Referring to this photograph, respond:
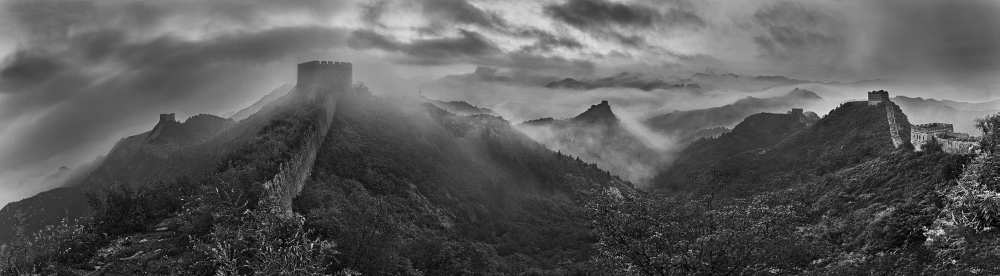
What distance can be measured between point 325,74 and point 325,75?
1.19 ft

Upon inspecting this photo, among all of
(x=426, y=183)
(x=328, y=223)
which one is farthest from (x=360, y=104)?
(x=328, y=223)

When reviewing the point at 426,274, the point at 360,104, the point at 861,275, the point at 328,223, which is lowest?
the point at 426,274

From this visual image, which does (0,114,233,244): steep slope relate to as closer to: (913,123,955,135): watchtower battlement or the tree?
(913,123,955,135): watchtower battlement

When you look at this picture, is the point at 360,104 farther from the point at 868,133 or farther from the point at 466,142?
the point at 868,133

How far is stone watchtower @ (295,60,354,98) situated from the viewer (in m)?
159

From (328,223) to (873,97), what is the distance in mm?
176412

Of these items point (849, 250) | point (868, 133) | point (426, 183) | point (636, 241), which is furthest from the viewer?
point (868, 133)

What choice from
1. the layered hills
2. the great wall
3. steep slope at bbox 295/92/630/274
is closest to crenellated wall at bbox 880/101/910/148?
the great wall

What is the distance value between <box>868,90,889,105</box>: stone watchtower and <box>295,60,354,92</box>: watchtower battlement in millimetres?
139302

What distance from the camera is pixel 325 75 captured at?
160 meters

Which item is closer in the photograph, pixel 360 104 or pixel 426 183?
pixel 426 183

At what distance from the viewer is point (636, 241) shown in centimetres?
5041

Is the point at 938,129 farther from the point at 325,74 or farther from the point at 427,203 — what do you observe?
the point at 325,74

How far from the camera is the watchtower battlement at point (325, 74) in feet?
523
